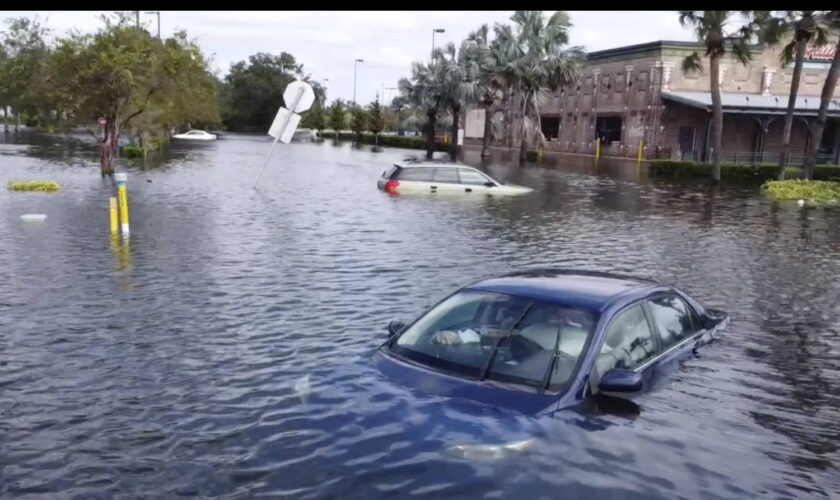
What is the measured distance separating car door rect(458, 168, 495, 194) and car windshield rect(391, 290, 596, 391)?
18.5m

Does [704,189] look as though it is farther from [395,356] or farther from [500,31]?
[395,356]

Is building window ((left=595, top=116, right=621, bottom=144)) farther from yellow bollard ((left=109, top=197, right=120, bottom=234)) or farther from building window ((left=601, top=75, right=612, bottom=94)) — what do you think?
yellow bollard ((left=109, top=197, right=120, bottom=234))

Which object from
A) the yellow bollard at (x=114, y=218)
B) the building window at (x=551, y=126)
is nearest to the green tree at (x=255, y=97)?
the building window at (x=551, y=126)

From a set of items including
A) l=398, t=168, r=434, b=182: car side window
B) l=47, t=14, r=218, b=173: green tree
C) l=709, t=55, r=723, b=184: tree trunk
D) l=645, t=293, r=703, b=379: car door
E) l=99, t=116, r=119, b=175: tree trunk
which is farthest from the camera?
l=709, t=55, r=723, b=184: tree trunk

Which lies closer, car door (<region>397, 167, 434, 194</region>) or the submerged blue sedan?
the submerged blue sedan

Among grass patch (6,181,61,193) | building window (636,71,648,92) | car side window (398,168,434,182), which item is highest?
building window (636,71,648,92)

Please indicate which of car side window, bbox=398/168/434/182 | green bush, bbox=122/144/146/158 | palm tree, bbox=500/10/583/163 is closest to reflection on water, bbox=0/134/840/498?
car side window, bbox=398/168/434/182

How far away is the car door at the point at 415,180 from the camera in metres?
25.3

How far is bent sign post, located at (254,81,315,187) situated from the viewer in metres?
24.1

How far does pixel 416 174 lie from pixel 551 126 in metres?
49.0

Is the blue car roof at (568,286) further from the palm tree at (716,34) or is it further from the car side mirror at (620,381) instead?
the palm tree at (716,34)

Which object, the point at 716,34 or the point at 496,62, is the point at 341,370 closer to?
the point at 716,34

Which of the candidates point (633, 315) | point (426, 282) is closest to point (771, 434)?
point (633, 315)

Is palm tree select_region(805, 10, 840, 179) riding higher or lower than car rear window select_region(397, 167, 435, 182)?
higher
